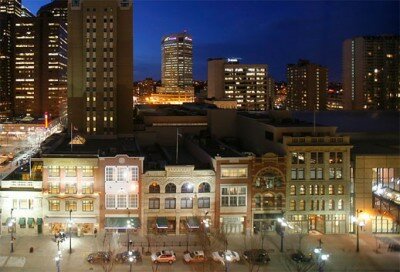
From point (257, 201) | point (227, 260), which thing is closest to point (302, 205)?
point (257, 201)

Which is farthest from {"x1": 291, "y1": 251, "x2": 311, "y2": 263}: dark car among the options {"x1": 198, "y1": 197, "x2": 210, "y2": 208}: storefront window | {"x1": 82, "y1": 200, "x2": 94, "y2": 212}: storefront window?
{"x1": 82, "y1": 200, "x2": 94, "y2": 212}: storefront window

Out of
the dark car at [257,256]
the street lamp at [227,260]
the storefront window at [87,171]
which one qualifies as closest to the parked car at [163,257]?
the street lamp at [227,260]

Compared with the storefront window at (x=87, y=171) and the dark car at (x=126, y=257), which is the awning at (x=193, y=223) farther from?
the storefront window at (x=87, y=171)

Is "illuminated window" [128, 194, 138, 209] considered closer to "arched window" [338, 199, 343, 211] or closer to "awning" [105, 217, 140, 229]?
"awning" [105, 217, 140, 229]

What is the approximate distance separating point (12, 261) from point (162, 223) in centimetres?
1905

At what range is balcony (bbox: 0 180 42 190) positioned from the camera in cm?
7512

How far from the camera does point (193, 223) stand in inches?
2918

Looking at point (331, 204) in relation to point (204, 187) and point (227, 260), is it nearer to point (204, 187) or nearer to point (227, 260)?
point (204, 187)

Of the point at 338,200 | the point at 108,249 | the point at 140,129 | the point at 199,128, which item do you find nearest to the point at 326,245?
the point at 338,200

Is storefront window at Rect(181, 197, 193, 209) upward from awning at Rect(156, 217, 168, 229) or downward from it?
upward

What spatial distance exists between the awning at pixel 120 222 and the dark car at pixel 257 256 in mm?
15872

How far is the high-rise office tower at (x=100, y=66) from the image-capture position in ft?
417

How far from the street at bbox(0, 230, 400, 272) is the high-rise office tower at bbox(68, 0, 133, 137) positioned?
6063 cm

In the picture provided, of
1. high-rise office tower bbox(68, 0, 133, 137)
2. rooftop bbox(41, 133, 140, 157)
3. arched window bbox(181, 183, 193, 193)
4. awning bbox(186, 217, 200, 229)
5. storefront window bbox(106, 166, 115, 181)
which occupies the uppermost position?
high-rise office tower bbox(68, 0, 133, 137)
